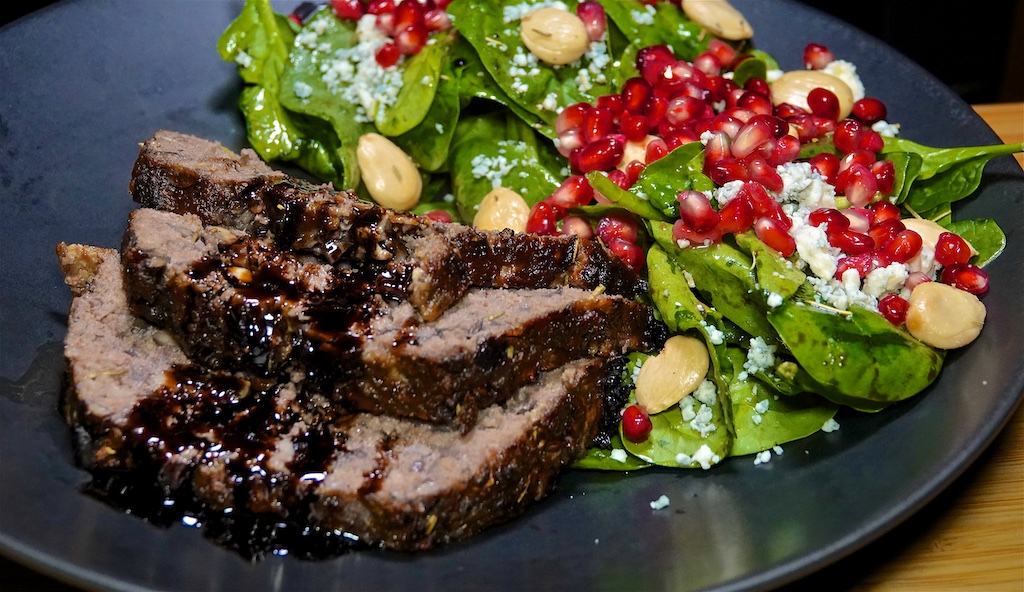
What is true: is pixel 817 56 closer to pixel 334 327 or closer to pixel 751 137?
pixel 751 137

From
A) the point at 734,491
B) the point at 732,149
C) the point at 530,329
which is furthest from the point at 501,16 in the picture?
the point at 734,491

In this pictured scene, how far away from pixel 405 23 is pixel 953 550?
2.47 meters

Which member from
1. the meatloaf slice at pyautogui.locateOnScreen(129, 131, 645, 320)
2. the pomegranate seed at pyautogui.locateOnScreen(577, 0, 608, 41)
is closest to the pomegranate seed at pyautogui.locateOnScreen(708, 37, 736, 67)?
the pomegranate seed at pyautogui.locateOnScreen(577, 0, 608, 41)

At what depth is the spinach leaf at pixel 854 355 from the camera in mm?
2346

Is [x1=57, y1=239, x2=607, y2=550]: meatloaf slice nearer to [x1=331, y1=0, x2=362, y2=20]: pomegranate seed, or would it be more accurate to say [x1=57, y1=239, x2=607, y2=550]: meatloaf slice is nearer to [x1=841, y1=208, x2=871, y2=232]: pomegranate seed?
[x1=841, y1=208, x2=871, y2=232]: pomegranate seed

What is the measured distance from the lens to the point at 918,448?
88.9 inches

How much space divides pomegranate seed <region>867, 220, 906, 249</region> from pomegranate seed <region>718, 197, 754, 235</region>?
379 mm

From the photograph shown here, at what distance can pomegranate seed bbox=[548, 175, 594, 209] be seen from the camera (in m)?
2.95

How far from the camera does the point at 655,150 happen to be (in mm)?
2873

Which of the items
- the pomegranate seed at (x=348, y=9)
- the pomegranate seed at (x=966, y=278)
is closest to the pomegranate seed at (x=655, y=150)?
the pomegranate seed at (x=966, y=278)

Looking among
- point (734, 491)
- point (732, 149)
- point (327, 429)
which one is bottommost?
point (734, 491)

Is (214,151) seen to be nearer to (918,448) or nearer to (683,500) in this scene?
(683,500)

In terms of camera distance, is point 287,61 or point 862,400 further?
point 287,61

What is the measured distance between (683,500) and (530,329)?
578 mm
